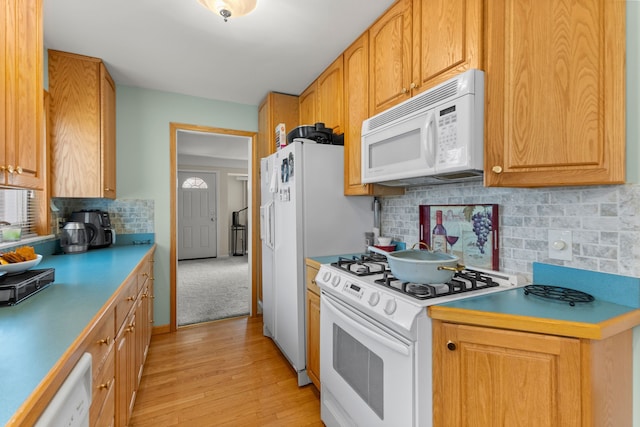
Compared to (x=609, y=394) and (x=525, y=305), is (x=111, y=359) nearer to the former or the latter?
(x=525, y=305)

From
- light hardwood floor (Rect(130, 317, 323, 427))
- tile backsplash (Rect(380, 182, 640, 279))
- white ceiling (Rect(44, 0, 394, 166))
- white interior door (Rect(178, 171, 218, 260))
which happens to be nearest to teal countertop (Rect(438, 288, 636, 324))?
tile backsplash (Rect(380, 182, 640, 279))

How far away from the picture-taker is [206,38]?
2.03 metres

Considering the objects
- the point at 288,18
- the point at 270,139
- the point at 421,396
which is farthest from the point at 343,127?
the point at 421,396

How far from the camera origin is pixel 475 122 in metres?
1.24

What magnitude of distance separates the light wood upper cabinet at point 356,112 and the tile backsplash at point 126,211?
205 centimetres

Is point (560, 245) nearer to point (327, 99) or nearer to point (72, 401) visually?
point (72, 401)

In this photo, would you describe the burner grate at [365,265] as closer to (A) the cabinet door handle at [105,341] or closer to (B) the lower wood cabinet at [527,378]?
(B) the lower wood cabinet at [527,378]

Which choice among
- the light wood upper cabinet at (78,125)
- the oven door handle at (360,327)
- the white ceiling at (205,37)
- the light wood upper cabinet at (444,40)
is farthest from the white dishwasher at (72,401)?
the light wood upper cabinet at (78,125)

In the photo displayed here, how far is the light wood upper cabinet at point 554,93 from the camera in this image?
3.32 feet

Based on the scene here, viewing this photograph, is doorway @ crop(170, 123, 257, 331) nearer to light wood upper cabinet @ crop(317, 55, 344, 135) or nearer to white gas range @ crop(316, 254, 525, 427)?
light wood upper cabinet @ crop(317, 55, 344, 135)

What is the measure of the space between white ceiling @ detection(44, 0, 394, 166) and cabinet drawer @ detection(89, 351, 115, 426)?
6.26 ft

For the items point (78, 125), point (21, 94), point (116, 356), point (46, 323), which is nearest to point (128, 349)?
point (116, 356)

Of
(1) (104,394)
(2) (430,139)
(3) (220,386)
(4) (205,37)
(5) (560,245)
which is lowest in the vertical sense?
(3) (220,386)

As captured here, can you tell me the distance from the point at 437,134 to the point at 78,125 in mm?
2637
